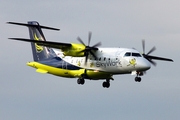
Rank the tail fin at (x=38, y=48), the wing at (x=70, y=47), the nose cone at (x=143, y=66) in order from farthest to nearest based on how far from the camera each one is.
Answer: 1. the tail fin at (x=38, y=48)
2. the wing at (x=70, y=47)
3. the nose cone at (x=143, y=66)

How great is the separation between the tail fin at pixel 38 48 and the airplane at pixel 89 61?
98 millimetres

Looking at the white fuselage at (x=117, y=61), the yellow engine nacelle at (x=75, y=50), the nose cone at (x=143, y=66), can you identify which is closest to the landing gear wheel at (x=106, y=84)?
the white fuselage at (x=117, y=61)

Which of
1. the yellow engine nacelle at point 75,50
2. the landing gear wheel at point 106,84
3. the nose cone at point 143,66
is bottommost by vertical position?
the landing gear wheel at point 106,84

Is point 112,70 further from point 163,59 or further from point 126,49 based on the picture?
point 163,59

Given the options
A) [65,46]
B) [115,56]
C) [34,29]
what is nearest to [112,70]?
[115,56]

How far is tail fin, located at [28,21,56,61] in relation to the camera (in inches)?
2376

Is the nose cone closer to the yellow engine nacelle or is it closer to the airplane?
the airplane

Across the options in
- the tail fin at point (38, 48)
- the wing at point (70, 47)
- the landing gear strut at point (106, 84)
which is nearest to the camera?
the wing at point (70, 47)

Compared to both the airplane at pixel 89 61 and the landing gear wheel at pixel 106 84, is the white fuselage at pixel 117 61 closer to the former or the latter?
the airplane at pixel 89 61

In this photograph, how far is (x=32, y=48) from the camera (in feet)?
206

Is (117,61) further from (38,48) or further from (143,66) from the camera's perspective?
(38,48)

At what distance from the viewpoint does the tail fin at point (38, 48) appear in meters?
60.3

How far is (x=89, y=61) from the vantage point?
55.3 m

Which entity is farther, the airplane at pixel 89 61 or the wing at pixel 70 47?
the wing at pixel 70 47
